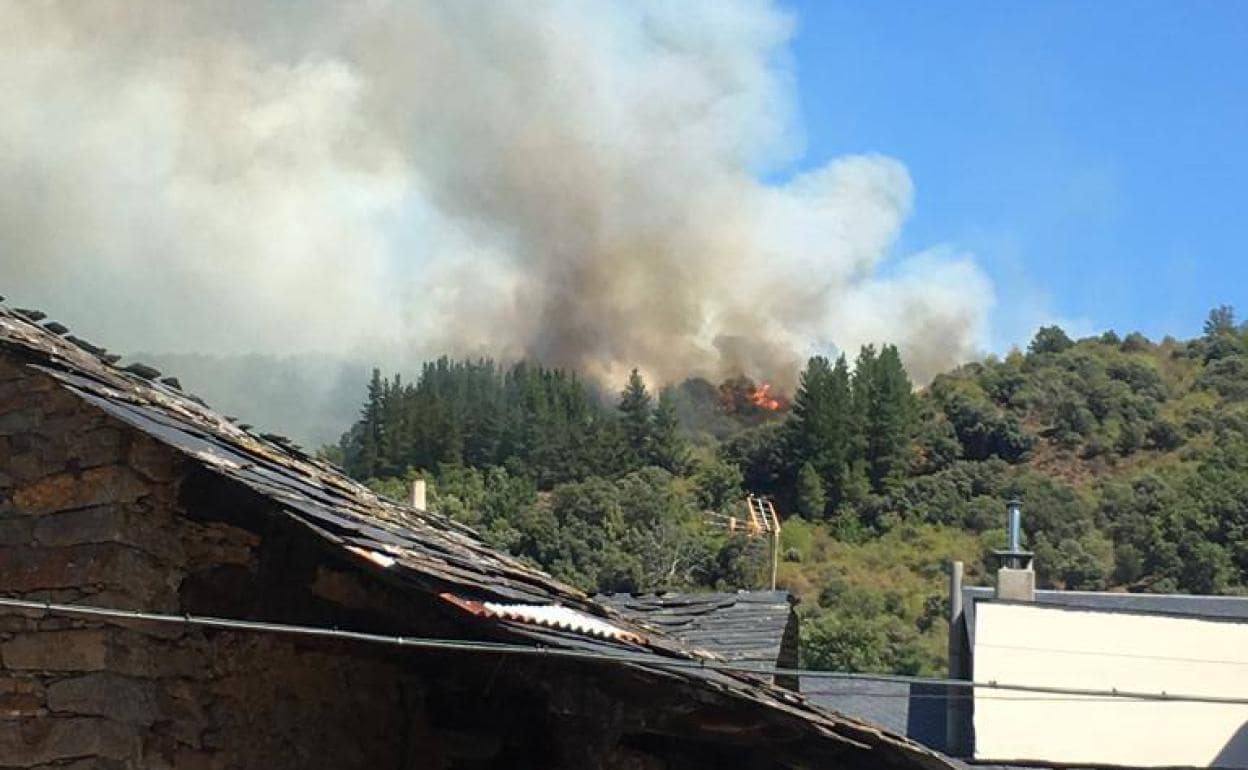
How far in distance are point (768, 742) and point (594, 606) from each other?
0.95 meters

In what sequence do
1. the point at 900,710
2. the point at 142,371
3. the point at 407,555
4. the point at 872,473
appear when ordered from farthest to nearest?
the point at 872,473, the point at 900,710, the point at 142,371, the point at 407,555

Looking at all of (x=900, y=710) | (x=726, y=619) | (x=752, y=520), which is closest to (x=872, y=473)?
(x=752, y=520)

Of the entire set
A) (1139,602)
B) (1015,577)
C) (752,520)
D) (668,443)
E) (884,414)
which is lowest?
(1139,602)

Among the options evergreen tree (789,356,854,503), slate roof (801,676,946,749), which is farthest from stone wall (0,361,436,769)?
evergreen tree (789,356,854,503)

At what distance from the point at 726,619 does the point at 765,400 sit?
99.2m

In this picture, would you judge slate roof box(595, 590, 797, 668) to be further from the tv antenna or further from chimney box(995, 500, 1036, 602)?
the tv antenna

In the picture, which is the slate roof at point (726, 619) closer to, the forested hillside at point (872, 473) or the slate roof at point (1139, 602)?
the slate roof at point (1139, 602)

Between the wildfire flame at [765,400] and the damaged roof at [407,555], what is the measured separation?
327 ft

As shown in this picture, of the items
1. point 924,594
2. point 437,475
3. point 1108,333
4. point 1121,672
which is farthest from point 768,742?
point 1108,333

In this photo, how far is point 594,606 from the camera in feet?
20.7

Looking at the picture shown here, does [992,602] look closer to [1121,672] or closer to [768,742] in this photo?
[1121,672]

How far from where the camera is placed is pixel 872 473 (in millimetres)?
76250

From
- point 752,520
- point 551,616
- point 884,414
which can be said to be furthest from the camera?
point 884,414

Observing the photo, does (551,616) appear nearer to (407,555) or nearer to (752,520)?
(407,555)
